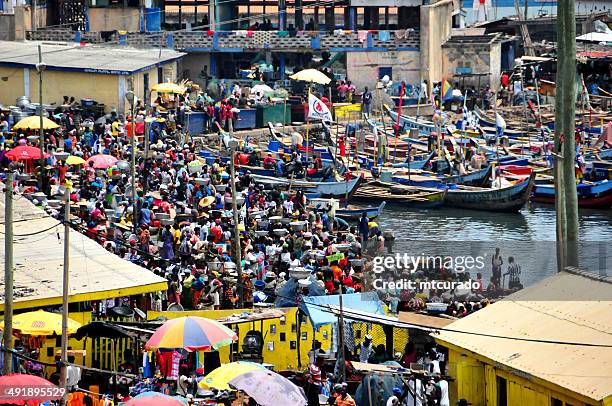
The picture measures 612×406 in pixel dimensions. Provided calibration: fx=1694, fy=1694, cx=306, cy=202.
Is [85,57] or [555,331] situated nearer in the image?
[555,331]

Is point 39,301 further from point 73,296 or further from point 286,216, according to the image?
point 286,216

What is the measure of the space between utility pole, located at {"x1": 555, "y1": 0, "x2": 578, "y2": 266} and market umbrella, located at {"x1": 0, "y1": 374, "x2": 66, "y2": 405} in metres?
9.88

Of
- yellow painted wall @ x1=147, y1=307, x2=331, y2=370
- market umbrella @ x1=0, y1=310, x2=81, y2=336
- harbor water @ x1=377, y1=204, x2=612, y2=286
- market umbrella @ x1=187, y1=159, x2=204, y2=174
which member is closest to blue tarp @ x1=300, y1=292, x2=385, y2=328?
yellow painted wall @ x1=147, y1=307, x2=331, y2=370

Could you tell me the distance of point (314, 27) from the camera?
2411 inches

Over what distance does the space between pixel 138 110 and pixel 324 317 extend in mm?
21684

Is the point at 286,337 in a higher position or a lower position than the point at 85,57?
lower

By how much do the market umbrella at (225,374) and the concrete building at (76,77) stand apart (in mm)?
26280

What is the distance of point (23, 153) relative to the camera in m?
36.2

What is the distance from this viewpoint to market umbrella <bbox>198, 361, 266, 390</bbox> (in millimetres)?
20469

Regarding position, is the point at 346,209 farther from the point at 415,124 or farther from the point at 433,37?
the point at 433,37

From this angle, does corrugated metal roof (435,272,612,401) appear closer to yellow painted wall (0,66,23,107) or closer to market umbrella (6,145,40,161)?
market umbrella (6,145,40,161)

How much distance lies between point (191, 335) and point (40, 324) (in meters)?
2.61

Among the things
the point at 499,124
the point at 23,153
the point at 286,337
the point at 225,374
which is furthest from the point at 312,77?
the point at 225,374

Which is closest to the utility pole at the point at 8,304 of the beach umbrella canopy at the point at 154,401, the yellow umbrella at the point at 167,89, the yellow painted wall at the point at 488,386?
the beach umbrella canopy at the point at 154,401
